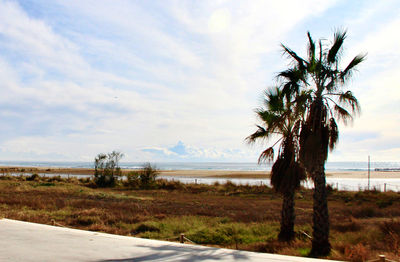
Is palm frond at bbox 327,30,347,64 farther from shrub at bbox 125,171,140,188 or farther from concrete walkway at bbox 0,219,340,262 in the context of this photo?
shrub at bbox 125,171,140,188

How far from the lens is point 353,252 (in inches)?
316

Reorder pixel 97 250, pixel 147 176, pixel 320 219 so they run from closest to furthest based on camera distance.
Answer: pixel 97 250, pixel 320 219, pixel 147 176

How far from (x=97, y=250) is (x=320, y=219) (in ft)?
20.7

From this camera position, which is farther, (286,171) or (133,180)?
(133,180)

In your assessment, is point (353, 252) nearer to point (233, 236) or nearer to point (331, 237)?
point (331, 237)

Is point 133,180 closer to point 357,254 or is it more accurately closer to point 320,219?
point 320,219

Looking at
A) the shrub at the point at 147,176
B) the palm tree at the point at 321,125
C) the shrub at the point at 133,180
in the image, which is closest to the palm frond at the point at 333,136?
the palm tree at the point at 321,125

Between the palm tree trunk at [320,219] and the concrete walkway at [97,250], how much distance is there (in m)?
3.80

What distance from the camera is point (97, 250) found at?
620cm

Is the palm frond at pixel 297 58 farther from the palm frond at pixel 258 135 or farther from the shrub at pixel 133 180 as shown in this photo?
the shrub at pixel 133 180

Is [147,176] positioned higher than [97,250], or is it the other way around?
[97,250]

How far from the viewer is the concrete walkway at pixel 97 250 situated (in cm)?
571

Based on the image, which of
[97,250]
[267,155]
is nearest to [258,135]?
[267,155]

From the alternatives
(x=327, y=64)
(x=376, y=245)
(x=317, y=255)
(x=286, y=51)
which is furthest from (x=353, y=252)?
(x=286, y=51)
